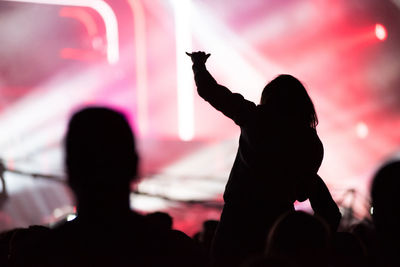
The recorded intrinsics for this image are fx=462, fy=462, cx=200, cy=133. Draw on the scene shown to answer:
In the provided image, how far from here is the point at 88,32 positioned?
966cm

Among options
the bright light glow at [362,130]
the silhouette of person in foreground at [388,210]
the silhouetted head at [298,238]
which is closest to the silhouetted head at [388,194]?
the silhouette of person in foreground at [388,210]

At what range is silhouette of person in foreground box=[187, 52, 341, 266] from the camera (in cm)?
155

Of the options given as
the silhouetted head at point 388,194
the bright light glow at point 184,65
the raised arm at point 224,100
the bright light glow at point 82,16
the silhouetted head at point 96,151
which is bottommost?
the silhouetted head at point 388,194

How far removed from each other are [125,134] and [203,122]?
9.14m


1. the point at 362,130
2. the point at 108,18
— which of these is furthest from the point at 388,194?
the point at 108,18

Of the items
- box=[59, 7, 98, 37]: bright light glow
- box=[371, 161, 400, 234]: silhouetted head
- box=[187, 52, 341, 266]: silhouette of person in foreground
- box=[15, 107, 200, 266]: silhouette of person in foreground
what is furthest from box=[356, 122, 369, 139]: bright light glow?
box=[15, 107, 200, 266]: silhouette of person in foreground

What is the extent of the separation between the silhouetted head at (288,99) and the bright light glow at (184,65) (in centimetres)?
682

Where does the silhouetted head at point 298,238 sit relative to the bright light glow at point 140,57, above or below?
below

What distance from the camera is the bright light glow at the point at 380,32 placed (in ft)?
20.8

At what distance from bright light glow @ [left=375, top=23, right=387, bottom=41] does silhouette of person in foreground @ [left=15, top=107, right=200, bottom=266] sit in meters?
6.16

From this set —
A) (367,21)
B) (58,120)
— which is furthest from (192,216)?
(367,21)

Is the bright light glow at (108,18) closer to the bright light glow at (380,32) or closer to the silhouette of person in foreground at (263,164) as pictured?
the bright light glow at (380,32)

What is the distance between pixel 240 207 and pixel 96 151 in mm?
782

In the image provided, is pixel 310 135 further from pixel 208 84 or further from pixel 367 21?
pixel 367 21
